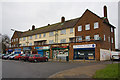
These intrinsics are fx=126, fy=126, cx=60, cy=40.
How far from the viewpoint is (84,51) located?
2616cm

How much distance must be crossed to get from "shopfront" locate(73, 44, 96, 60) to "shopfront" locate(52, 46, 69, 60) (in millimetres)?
2398

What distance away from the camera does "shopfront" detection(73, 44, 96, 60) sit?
2488 centimetres

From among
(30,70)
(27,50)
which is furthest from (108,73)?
(27,50)

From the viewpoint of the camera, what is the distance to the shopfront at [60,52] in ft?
94.8

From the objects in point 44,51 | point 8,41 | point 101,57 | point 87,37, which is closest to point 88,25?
point 87,37

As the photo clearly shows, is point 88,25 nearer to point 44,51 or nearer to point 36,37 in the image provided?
point 44,51

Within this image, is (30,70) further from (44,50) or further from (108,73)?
(44,50)

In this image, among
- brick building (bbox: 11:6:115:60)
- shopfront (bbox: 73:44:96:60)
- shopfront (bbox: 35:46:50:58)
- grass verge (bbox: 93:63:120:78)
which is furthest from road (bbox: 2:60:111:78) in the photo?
shopfront (bbox: 35:46:50:58)

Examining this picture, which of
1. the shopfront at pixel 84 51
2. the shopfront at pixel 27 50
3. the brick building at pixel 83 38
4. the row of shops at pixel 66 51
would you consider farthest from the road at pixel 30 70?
the shopfront at pixel 27 50

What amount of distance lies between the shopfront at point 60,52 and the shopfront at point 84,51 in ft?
7.87

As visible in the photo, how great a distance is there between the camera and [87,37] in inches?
1168

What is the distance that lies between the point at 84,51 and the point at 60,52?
6629 mm

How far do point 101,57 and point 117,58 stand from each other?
2.99 m

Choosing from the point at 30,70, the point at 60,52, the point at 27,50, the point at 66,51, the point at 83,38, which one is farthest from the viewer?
the point at 27,50
